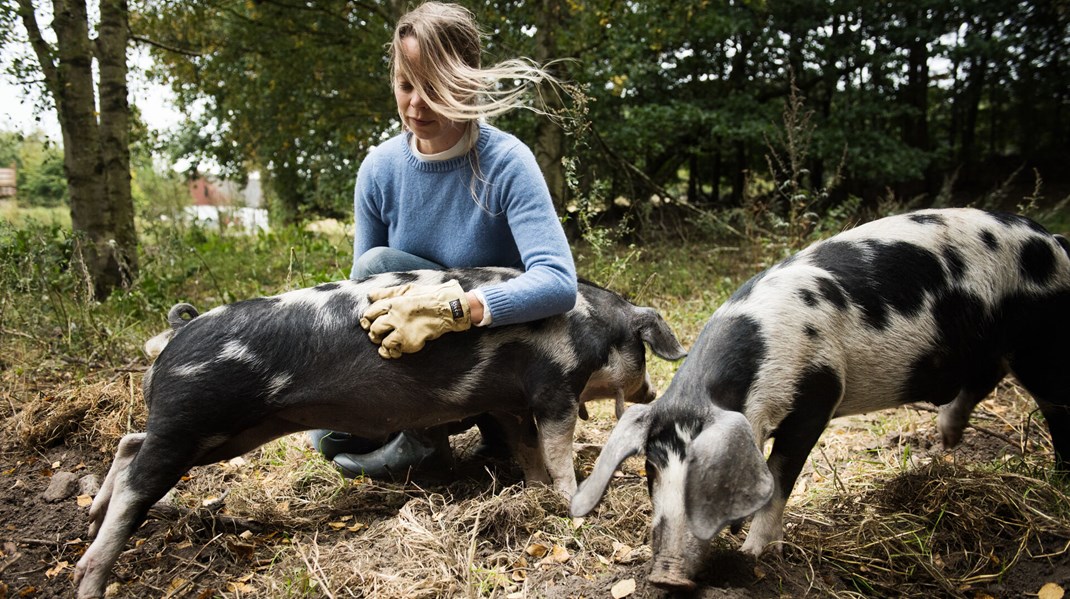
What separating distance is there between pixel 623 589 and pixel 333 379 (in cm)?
111

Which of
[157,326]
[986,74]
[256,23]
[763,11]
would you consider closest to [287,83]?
[256,23]

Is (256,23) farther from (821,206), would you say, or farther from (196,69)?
(821,206)

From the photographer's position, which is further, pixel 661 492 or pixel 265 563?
pixel 265 563

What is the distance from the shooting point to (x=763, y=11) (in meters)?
8.88

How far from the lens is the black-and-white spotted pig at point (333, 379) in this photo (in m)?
2.33

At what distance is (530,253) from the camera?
256cm

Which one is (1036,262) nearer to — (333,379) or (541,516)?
(541,516)

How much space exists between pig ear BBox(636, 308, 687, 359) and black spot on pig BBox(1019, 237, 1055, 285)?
1.17 meters

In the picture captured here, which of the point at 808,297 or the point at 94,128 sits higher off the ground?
the point at 94,128

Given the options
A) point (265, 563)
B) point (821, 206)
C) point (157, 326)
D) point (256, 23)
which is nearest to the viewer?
point (265, 563)

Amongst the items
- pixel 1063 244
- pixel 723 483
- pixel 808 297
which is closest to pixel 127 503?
pixel 723 483

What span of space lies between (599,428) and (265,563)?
157cm

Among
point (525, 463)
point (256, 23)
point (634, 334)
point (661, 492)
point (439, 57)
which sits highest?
point (256, 23)

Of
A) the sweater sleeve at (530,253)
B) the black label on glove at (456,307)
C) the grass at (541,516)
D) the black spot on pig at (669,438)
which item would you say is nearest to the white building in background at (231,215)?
the grass at (541,516)
